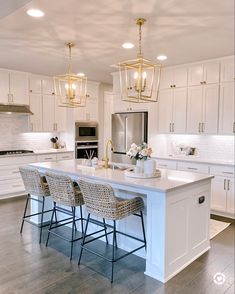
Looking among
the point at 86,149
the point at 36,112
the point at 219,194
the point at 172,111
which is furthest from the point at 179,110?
Answer: the point at 36,112

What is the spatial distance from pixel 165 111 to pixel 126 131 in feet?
2.97

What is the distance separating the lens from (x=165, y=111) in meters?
5.55

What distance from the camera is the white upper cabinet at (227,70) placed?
4.57 m

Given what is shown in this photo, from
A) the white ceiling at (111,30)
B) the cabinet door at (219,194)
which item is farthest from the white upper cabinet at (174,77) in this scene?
the cabinet door at (219,194)

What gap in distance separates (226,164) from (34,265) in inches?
127

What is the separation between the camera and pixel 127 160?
18.7 ft

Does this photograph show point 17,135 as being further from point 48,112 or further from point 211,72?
point 211,72

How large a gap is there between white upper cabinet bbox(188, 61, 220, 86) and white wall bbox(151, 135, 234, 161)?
1.05 metres

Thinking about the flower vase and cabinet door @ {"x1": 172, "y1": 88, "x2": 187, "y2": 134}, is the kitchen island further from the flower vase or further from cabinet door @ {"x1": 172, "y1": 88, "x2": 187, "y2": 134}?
cabinet door @ {"x1": 172, "y1": 88, "x2": 187, "y2": 134}

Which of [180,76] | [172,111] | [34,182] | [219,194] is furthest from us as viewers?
[172,111]

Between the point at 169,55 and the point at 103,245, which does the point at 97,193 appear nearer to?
the point at 103,245

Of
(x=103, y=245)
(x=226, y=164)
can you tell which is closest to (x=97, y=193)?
(x=103, y=245)

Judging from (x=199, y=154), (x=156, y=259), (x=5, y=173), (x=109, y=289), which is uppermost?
(x=199, y=154)

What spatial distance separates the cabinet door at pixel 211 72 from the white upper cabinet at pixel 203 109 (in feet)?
0.35
